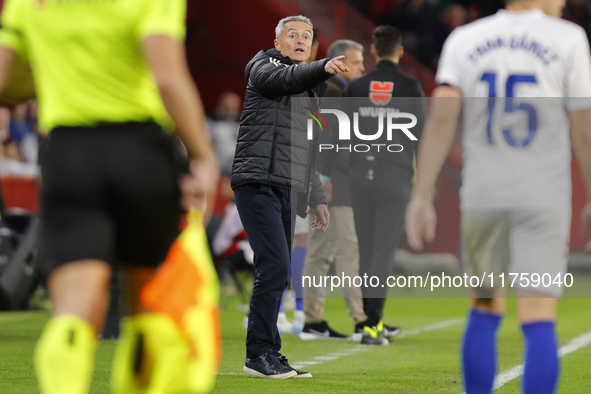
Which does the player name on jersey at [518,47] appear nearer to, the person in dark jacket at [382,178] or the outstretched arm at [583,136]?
the outstretched arm at [583,136]

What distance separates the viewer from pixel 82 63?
11.2 ft

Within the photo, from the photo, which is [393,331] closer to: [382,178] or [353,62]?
[382,178]

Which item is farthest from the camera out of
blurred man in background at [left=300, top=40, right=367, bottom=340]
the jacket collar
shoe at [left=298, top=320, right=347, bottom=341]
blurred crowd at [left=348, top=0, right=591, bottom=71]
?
blurred crowd at [left=348, top=0, right=591, bottom=71]

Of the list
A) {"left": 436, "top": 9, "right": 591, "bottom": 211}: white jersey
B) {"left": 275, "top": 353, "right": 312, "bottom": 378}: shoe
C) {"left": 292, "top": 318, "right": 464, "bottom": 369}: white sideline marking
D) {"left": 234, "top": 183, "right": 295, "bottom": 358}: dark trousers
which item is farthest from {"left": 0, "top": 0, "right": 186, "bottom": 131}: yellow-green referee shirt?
{"left": 292, "top": 318, "right": 464, "bottom": 369}: white sideline marking

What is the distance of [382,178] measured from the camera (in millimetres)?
8945

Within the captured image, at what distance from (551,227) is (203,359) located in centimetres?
158

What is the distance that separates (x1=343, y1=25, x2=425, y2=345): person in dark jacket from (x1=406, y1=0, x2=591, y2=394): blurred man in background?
4.62m

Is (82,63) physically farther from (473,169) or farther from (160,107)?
(473,169)

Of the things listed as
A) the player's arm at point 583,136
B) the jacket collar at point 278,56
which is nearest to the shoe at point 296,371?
the jacket collar at point 278,56

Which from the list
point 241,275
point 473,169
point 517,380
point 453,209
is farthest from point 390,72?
point 453,209

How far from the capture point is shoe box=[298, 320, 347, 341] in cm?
925

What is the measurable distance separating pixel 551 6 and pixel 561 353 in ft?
14.5

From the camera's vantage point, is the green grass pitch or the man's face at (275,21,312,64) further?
the man's face at (275,21,312,64)

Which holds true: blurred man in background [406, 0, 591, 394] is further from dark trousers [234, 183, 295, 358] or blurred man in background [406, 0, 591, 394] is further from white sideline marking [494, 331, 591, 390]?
dark trousers [234, 183, 295, 358]
